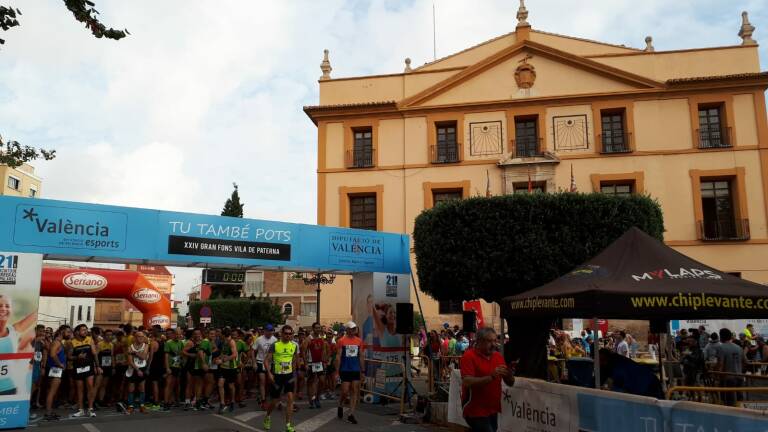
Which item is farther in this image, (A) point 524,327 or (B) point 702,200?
(B) point 702,200

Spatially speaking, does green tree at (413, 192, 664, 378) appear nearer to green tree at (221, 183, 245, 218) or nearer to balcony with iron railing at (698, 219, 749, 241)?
balcony with iron railing at (698, 219, 749, 241)

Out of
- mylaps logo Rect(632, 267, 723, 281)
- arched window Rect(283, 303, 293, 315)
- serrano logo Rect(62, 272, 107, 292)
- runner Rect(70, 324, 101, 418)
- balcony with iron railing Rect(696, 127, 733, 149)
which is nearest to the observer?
mylaps logo Rect(632, 267, 723, 281)

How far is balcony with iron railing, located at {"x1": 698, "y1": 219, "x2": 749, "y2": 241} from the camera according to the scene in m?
24.3

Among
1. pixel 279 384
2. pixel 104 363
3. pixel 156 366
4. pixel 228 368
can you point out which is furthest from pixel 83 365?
pixel 279 384

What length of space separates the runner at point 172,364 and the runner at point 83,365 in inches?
51.3

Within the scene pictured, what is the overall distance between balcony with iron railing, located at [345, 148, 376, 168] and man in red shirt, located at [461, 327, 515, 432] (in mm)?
21911

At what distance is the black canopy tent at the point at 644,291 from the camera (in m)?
7.12

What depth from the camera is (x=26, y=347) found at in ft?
32.4

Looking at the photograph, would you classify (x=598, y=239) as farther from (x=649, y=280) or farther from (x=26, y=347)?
(x=26, y=347)

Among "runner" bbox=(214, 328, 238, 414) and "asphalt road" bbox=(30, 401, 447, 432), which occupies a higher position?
"runner" bbox=(214, 328, 238, 414)

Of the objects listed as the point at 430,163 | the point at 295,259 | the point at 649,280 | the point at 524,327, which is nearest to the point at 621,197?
the point at 524,327

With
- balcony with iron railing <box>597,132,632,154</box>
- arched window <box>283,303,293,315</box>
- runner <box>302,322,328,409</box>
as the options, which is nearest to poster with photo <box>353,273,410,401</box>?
runner <box>302,322,328,409</box>

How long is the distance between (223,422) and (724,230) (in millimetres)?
22653

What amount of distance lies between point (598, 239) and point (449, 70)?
54.6 feet
